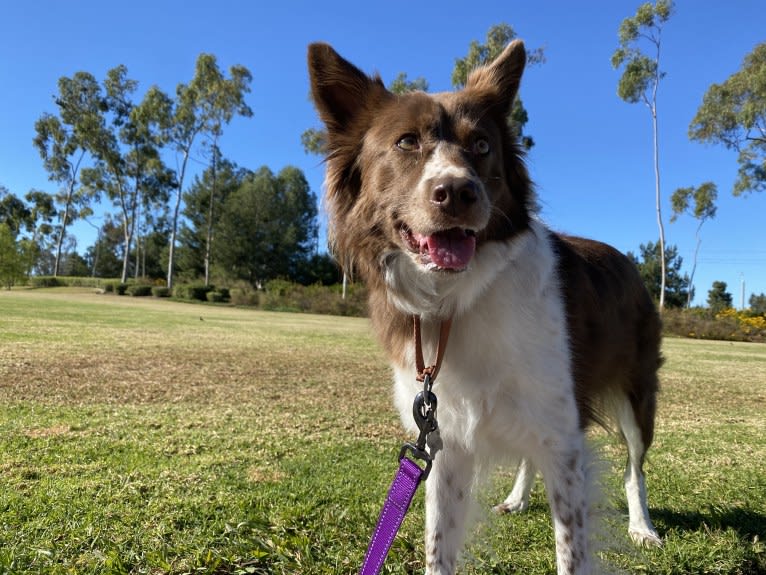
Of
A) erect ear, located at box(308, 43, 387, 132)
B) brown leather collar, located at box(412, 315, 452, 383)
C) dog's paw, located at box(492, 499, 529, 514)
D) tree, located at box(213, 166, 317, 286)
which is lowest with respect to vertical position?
dog's paw, located at box(492, 499, 529, 514)

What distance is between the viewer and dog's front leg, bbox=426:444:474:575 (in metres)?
2.63

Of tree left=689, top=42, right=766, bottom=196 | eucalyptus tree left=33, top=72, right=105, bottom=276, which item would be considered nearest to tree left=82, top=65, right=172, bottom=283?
eucalyptus tree left=33, top=72, right=105, bottom=276

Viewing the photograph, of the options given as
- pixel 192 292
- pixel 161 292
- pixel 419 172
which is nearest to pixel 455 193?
pixel 419 172

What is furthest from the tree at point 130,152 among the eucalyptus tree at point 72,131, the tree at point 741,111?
the tree at point 741,111

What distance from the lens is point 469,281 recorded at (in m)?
2.45

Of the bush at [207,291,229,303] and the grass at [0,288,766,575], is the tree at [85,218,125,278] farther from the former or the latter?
the grass at [0,288,766,575]

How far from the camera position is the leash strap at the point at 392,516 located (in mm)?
2070

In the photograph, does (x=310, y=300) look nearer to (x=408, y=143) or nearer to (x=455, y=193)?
(x=408, y=143)

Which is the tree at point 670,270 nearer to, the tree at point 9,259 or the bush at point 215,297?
the bush at point 215,297

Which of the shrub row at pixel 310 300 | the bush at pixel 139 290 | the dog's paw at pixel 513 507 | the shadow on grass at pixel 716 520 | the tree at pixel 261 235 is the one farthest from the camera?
the tree at pixel 261 235

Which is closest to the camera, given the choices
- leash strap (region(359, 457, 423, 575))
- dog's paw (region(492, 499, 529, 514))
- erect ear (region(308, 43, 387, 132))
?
leash strap (region(359, 457, 423, 575))

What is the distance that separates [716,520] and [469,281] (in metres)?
2.39

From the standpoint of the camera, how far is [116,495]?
3.14 metres

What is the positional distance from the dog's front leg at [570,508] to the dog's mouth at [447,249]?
0.99 metres
